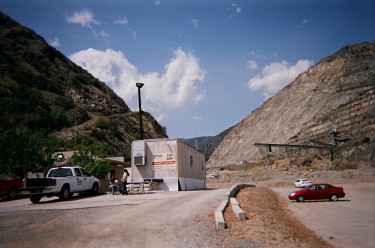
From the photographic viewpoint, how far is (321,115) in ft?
255

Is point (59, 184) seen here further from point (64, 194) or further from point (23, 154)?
point (23, 154)

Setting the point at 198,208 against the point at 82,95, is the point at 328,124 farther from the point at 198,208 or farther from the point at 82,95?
the point at 198,208

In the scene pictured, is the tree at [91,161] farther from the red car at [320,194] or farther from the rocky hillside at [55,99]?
the rocky hillside at [55,99]

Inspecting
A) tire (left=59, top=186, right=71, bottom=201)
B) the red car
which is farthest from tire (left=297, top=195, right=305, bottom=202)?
tire (left=59, top=186, right=71, bottom=201)

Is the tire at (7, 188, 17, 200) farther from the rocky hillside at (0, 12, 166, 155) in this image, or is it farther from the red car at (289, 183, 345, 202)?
the red car at (289, 183, 345, 202)

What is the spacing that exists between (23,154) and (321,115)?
72.4 metres

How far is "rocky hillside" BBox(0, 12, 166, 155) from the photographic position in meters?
52.4

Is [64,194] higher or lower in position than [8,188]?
lower

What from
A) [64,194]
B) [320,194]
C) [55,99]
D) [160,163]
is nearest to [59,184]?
[64,194]

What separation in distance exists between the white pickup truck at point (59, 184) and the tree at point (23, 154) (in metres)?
10.0

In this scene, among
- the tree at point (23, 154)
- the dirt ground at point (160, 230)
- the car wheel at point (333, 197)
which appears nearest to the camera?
the dirt ground at point (160, 230)

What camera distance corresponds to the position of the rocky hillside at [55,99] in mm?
52375

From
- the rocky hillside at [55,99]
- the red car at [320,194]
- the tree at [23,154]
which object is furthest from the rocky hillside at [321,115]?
the tree at [23,154]

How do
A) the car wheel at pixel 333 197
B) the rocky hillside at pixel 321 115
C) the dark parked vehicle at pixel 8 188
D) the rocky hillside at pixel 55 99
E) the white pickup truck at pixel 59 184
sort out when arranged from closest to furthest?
the white pickup truck at pixel 59 184 < the dark parked vehicle at pixel 8 188 < the car wheel at pixel 333 197 < the rocky hillside at pixel 55 99 < the rocky hillside at pixel 321 115
